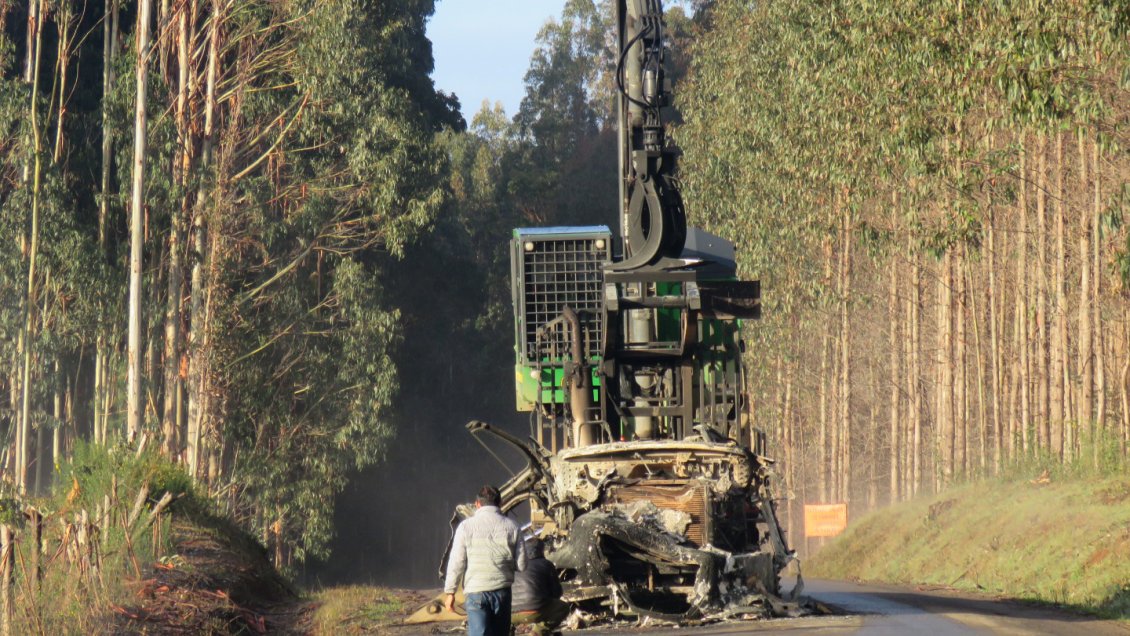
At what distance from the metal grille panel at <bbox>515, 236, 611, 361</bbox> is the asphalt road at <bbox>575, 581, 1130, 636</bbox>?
16.1 feet

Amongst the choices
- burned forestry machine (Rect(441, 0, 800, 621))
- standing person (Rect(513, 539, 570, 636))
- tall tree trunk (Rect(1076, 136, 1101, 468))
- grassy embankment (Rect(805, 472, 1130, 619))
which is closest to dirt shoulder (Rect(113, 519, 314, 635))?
burned forestry machine (Rect(441, 0, 800, 621))

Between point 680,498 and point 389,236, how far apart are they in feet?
84.6

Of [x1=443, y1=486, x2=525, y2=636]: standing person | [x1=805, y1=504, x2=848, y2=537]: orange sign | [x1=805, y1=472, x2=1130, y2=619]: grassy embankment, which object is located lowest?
[x1=805, y1=504, x2=848, y2=537]: orange sign

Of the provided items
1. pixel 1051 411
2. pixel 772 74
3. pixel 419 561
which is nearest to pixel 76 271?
pixel 772 74

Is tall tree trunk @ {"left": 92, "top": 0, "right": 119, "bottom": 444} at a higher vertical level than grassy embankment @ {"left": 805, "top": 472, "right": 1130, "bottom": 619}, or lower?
higher

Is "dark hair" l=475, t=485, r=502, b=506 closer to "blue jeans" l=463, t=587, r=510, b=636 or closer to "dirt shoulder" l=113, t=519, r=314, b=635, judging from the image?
"blue jeans" l=463, t=587, r=510, b=636

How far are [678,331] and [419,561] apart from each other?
52.5m

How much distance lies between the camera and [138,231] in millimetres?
32812

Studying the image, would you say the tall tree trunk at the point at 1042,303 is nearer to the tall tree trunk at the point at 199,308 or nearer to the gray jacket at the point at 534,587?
the gray jacket at the point at 534,587

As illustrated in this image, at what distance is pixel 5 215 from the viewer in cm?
3734

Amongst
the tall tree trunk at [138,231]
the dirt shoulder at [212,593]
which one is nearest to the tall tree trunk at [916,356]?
the tall tree trunk at [138,231]

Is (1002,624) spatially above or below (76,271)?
below

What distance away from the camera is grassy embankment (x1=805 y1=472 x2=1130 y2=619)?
20344 millimetres

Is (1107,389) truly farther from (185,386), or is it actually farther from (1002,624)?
(185,386)
